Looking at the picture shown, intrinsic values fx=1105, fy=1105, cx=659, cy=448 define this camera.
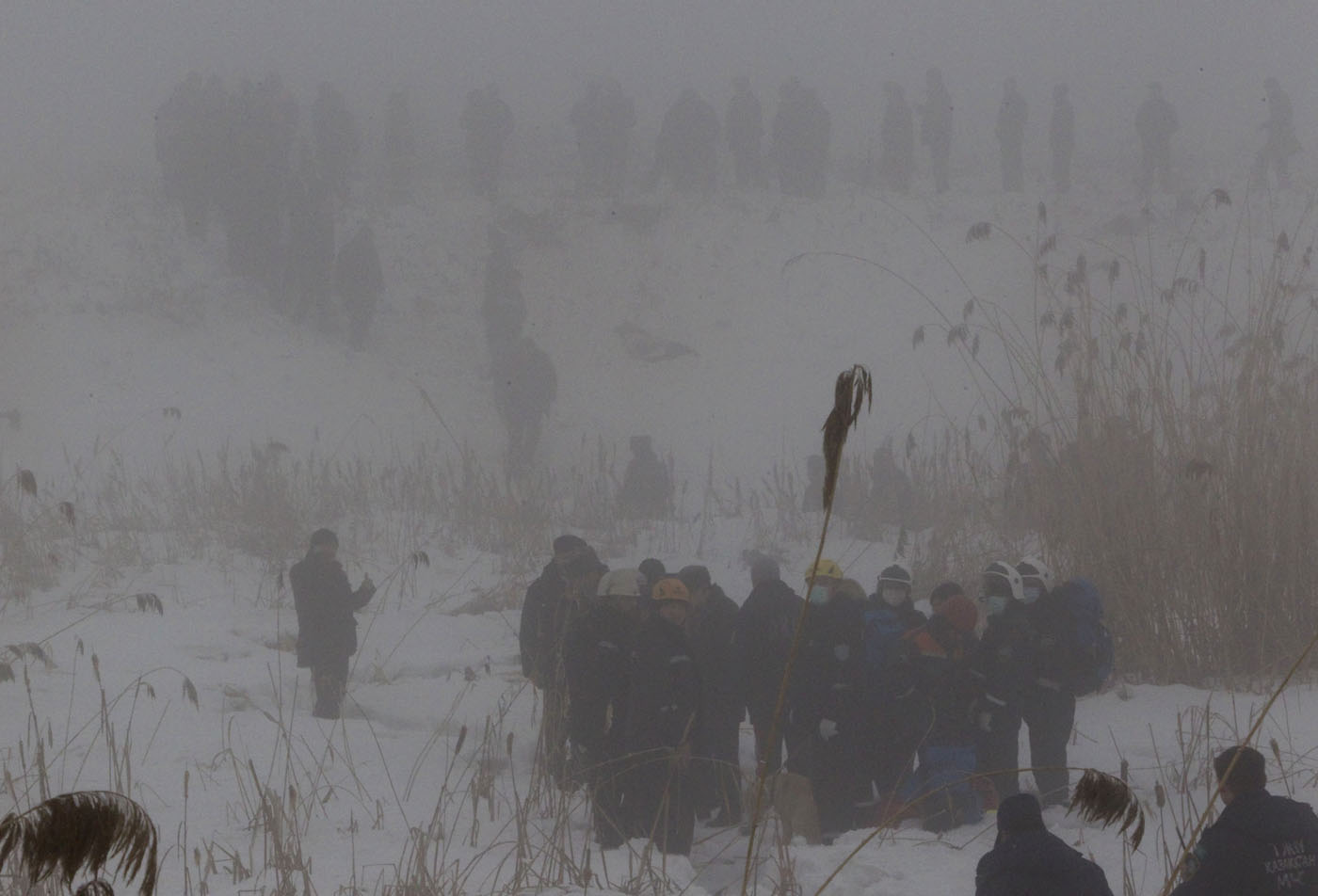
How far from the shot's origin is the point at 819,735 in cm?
492

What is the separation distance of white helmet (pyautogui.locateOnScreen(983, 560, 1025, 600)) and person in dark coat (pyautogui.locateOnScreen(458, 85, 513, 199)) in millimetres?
26938

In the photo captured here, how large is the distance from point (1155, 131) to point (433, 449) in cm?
2213

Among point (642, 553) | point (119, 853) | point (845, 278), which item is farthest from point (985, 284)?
point (119, 853)

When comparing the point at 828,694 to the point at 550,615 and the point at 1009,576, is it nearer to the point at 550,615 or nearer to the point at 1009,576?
the point at 1009,576

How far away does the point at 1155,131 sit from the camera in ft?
95.2

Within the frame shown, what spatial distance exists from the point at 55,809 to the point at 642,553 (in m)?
9.45

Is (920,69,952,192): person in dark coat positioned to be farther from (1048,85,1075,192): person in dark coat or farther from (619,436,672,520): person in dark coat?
(619,436,672,520): person in dark coat

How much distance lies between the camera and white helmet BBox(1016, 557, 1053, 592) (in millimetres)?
4918

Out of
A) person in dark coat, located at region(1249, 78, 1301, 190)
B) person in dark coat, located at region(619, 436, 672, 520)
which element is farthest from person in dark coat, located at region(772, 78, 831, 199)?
person in dark coat, located at region(619, 436, 672, 520)

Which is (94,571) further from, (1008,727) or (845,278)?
A: (845,278)

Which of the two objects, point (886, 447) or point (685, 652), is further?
point (886, 447)

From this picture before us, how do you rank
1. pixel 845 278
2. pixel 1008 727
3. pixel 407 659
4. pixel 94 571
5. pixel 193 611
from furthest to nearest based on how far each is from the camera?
pixel 845 278, pixel 94 571, pixel 193 611, pixel 407 659, pixel 1008 727

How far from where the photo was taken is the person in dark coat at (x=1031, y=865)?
7.10ft

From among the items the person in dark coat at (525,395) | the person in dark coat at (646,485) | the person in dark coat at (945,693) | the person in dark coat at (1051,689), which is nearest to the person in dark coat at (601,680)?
the person in dark coat at (945,693)
